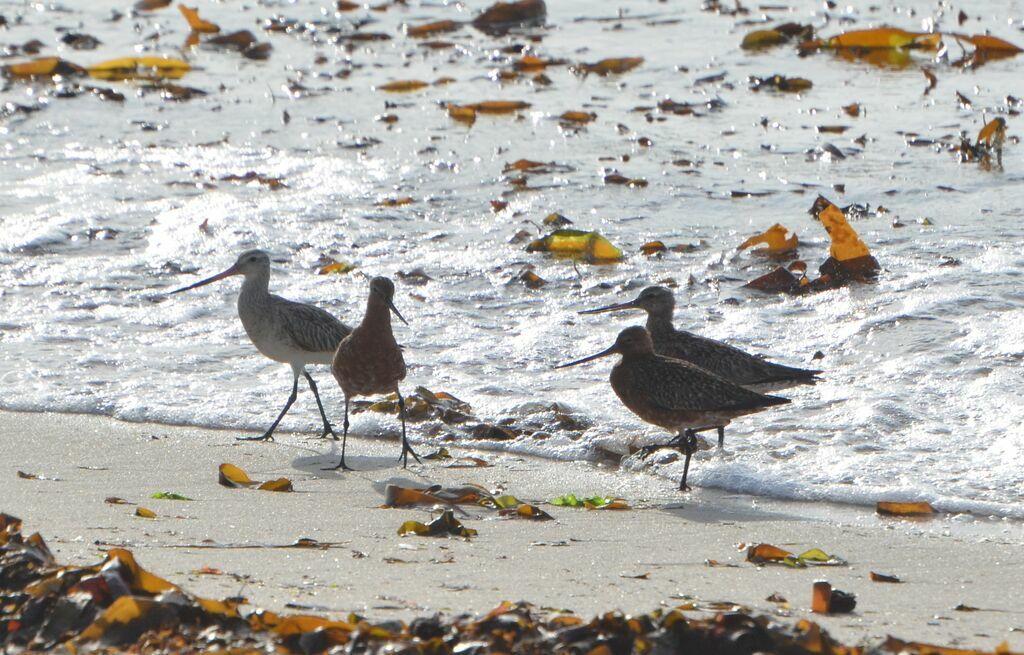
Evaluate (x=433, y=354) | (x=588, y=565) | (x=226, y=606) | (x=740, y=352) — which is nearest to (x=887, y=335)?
(x=740, y=352)

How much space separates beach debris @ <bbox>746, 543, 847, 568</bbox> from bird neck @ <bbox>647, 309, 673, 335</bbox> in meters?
2.81

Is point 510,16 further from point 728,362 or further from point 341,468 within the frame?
point 341,468

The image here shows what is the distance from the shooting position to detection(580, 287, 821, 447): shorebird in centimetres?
636

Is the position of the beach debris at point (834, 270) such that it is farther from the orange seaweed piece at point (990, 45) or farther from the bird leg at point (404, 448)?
the orange seaweed piece at point (990, 45)

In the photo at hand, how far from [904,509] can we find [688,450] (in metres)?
0.91

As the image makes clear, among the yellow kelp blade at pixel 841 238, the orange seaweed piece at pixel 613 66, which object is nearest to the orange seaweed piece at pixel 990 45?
the orange seaweed piece at pixel 613 66

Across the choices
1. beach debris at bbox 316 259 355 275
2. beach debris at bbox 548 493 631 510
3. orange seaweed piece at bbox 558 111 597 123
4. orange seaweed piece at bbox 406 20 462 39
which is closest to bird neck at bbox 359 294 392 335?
beach debris at bbox 548 493 631 510

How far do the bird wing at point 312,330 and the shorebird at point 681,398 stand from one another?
149 centimetres

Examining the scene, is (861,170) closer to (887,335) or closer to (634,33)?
(887,335)

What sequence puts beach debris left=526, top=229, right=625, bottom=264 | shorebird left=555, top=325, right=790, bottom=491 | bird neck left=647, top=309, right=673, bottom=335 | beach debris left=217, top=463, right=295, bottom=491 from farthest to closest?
beach debris left=526, top=229, right=625, bottom=264 → bird neck left=647, top=309, right=673, bottom=335 → shorebird left=555, top=325, right=790, bottom=491 → beach debris left=217, top=463, right=295, bottom=491

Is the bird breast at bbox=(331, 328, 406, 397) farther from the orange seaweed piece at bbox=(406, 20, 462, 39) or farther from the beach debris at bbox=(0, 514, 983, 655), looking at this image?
the orange seaweed piece at bbox=(406, 20, 462, 39)

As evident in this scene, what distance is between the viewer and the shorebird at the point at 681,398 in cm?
568

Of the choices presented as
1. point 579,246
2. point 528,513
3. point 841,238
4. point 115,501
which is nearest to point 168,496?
point 115,501

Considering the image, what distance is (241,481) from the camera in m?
5.25
